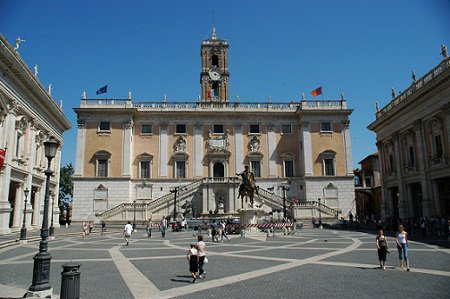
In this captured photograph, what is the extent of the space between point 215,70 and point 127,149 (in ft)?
77.8

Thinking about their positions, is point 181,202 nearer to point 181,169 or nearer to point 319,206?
point 181,169

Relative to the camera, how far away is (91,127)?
158 feet

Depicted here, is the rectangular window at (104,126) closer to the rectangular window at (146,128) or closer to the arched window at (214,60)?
the rectangular window at (146,128)

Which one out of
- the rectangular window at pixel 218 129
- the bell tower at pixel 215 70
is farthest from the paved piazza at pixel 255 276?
the bell tower at pixel 215 70

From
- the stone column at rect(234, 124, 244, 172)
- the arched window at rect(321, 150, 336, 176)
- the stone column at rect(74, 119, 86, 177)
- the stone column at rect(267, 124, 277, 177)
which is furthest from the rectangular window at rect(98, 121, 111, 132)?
the arched window at rect(321, 150, 336, 176)

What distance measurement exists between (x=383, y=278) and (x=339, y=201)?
39547 mm

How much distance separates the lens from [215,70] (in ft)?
206

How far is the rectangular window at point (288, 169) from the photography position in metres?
50.2

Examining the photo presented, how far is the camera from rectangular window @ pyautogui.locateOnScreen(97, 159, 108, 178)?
47219 millimetres

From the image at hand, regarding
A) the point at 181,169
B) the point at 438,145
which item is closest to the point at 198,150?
the point at 181,169

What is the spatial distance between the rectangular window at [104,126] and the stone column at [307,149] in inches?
1081

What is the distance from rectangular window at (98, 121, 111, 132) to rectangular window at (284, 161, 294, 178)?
25497mm

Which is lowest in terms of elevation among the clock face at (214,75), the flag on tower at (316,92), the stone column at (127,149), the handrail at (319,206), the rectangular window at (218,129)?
the handrail at (319,206)

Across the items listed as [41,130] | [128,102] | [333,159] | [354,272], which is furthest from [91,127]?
[354,272]
